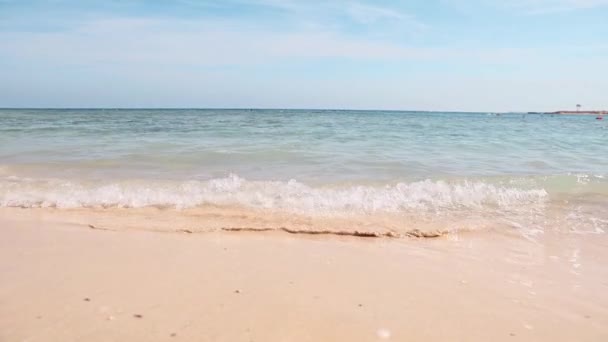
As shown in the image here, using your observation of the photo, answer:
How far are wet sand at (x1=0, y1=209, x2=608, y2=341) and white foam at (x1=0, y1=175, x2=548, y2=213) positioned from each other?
135 cm

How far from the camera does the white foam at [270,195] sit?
5672 mm

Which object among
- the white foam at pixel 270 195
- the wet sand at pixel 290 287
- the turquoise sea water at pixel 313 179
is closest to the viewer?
the wet sand at pixel 290 287

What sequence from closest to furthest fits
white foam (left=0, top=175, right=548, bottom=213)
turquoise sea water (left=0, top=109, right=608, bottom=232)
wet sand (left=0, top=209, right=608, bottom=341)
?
wet sand (left=0, top=209, right=608, bottom=341) → white foam (left=0, top=175, right=548, bottom=213) → turquoise sea water (left=0, top=109, right=608, bottom=232)

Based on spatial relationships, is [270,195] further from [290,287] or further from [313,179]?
[290,287]

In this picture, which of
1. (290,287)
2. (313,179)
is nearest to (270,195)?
(313,179)

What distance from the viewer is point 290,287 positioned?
298 cm

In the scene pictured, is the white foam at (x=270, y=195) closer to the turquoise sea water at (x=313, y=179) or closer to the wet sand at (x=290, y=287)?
the turquoise sea water at (x=313, y=179)

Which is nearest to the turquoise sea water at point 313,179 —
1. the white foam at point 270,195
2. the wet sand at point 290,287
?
the white foam at point 270,195

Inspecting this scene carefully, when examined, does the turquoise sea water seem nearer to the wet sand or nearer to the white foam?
the white foam

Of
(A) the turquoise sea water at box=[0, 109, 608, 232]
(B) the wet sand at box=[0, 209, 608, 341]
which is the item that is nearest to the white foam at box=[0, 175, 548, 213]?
(A) the turquoise sea water at box=[0, 109, 608, 232]

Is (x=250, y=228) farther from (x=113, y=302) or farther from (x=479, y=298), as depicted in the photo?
(x=479, y=298)

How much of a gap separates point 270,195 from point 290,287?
325cm

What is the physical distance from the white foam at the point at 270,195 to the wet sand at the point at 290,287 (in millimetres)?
1351

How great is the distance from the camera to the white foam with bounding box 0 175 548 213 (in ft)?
18.6
